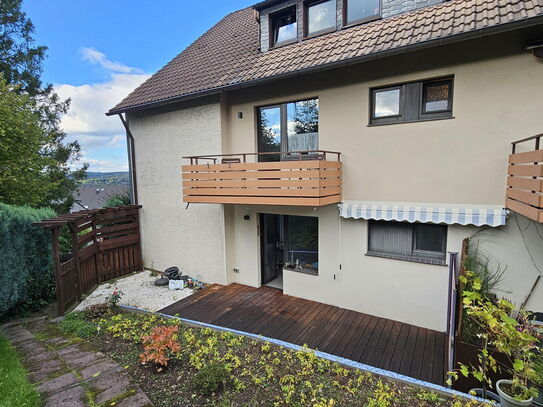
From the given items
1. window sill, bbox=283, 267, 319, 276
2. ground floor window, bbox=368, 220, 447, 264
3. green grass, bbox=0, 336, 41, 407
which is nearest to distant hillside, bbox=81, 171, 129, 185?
window sill, bbox=283, 267, 319, 276

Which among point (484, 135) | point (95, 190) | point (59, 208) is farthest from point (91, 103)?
point (484, 135)

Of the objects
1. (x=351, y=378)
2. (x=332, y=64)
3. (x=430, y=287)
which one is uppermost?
(x=332, y=64)

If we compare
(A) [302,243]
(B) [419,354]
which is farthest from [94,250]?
(B) [419,354]

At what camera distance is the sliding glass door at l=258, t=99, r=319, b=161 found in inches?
341

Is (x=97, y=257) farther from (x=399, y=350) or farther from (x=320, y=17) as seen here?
(x=320, y=17)

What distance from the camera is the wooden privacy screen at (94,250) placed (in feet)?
27.2

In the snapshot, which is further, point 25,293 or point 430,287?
point 25,293

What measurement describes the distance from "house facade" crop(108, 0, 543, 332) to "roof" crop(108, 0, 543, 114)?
57 mm

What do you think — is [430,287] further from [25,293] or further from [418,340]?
[25,293]

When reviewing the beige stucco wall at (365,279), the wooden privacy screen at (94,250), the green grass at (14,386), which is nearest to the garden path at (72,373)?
the green grass at (14,386)

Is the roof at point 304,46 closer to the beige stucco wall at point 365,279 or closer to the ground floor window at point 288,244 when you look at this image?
the beige stucco wall at point 365,279

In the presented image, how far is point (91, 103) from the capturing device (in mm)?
19625

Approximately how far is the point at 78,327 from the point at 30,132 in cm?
803

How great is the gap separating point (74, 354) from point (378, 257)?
738cm
